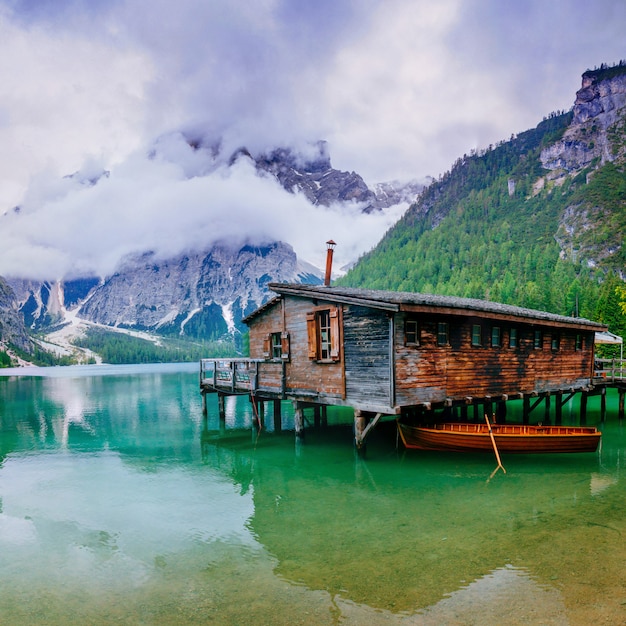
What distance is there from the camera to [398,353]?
65.8 ft

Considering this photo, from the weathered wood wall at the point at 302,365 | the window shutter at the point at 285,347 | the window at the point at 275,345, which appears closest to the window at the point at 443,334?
the weathered wood wall at the point at 302,365

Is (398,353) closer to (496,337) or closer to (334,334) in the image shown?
(334,334)

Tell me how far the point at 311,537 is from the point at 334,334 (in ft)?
→ 34.4

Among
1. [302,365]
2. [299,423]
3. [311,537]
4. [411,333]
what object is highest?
[411,333]

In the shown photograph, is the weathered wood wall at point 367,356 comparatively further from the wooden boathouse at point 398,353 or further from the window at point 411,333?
the window at point 411,333

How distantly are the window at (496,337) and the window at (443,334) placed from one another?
12.7 feet

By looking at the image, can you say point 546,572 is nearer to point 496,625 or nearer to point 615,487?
point 496,625

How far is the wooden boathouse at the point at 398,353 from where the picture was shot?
2028 centimetres

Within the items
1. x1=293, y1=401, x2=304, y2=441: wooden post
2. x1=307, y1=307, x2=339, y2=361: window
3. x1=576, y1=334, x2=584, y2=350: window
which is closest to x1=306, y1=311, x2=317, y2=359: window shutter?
x1=307, y1=307, x2=339, y2=361: window

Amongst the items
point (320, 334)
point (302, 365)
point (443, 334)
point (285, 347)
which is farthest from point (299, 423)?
point (443, 334)

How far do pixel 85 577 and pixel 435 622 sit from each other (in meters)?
7.97

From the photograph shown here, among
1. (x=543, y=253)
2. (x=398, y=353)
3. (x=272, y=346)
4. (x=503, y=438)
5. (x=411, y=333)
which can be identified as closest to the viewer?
(x=398, y=353)

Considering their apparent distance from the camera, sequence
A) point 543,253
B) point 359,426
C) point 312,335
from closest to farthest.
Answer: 1. point 359,426
2. point 312,335
3. point 543,253

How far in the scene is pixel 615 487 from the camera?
17422 millimetres
